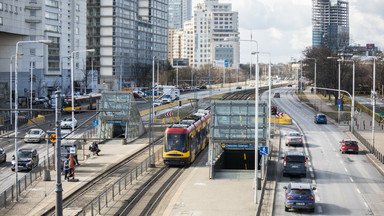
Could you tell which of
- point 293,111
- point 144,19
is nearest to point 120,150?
point 293,111

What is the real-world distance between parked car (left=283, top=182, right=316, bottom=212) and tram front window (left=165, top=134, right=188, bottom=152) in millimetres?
13808

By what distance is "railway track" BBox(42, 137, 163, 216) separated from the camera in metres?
28.6

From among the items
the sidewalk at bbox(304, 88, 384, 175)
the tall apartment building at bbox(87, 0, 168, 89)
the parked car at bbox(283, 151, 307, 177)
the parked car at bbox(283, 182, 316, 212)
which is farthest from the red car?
the tall apartment building at bbox(87, 0, 168, 89)

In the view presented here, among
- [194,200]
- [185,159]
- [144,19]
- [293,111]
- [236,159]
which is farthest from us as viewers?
[144,19]

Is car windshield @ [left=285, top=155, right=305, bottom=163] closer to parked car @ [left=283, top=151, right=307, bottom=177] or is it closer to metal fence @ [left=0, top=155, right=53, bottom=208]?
parked car @ [left=283, top=151, right=307, bottom=177]

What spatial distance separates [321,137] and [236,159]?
18.2m

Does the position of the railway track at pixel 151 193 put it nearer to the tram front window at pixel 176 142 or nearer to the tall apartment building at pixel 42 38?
the tram front window at pixel 176 142

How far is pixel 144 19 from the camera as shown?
161750mm

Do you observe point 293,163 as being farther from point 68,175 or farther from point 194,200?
point 68,175

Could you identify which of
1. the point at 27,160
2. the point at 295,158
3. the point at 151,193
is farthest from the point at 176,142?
the point at 27,160

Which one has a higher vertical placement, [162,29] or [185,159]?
[162,29]

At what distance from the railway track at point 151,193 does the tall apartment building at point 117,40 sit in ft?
316

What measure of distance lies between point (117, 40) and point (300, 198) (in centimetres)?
12104

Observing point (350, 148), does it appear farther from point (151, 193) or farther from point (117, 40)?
point (117, 40)
